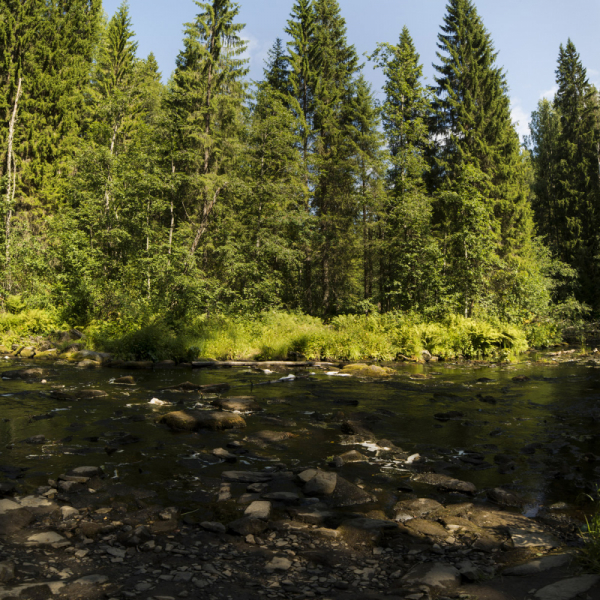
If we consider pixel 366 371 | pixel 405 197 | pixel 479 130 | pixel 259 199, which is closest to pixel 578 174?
pixel 479 130

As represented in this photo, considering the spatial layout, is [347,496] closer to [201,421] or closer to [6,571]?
[6,571]

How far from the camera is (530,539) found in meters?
4.00

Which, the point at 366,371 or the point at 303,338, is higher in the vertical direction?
the point at 303,338

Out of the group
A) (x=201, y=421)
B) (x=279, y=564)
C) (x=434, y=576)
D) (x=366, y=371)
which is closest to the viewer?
(x=434, y=576)

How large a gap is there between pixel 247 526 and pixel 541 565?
2.31m

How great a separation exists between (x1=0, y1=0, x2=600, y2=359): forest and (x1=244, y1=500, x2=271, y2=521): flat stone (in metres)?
12.2

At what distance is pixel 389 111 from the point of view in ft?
88.1

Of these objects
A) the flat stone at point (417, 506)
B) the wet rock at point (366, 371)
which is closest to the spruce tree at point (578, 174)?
the wet rock at point (366, 371)

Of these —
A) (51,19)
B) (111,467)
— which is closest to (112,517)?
(111,467)

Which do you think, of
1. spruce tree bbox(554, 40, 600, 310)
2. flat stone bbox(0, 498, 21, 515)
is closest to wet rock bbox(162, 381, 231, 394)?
flat stone bbox(0, 498, 21, 515)

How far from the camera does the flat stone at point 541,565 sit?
330 cm

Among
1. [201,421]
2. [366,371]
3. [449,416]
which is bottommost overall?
[366,371]

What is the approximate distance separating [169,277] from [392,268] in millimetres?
11967

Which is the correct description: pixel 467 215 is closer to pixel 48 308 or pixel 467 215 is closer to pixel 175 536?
pixel 48 308
